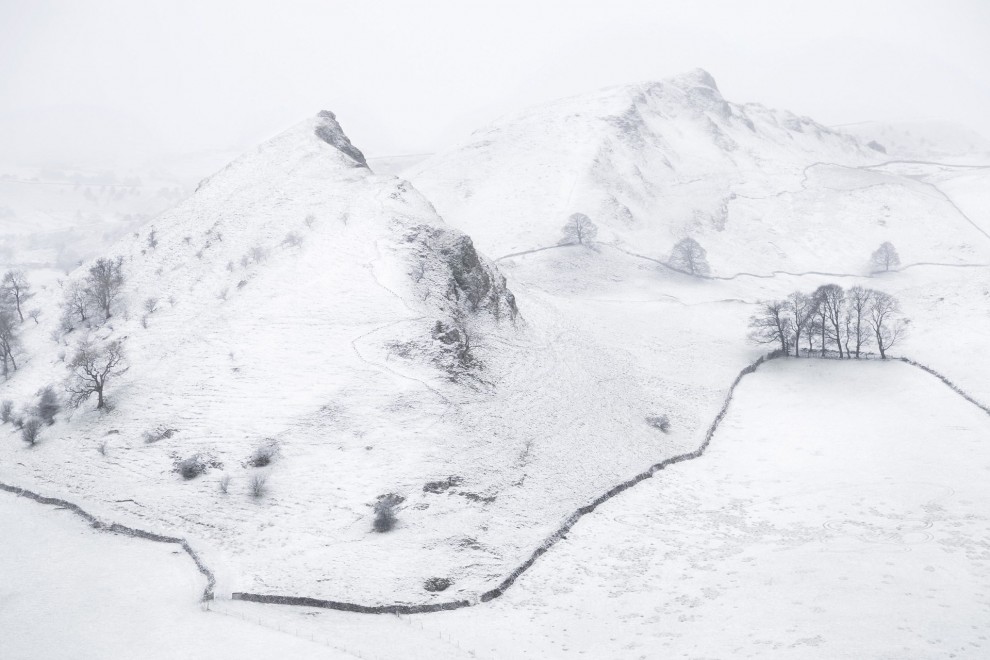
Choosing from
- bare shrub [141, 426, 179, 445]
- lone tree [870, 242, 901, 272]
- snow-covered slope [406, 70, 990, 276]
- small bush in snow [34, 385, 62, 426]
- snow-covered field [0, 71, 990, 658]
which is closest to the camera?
snow-covered field [0, 71, 990, 658]

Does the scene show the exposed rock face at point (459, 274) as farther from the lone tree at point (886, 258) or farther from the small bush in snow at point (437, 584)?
the lone tree at point (886, 258)

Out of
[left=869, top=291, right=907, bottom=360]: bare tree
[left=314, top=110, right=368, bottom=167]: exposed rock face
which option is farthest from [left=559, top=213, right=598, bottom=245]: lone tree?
[left=869, top=291, right=907, bottom=360]: bare tree

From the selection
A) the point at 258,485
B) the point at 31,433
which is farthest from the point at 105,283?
the point at 258,485

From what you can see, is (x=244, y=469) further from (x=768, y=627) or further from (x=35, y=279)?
(x=35, y=279)

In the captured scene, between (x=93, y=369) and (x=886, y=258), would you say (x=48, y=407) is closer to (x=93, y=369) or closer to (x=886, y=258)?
(x=93, y=369)

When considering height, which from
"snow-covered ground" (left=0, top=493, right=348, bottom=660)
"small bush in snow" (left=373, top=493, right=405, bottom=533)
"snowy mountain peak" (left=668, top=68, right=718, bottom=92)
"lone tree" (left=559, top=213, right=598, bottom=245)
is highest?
"snowy mountain peak" (left=668, top=68, right=718, bottom=92)

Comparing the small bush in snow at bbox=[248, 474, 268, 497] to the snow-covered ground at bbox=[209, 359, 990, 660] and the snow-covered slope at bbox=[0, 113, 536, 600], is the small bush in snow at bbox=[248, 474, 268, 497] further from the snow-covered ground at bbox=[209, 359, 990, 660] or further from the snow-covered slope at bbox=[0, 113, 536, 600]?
the snow-covered ground at bbox=[209, 359, 990, 660]
